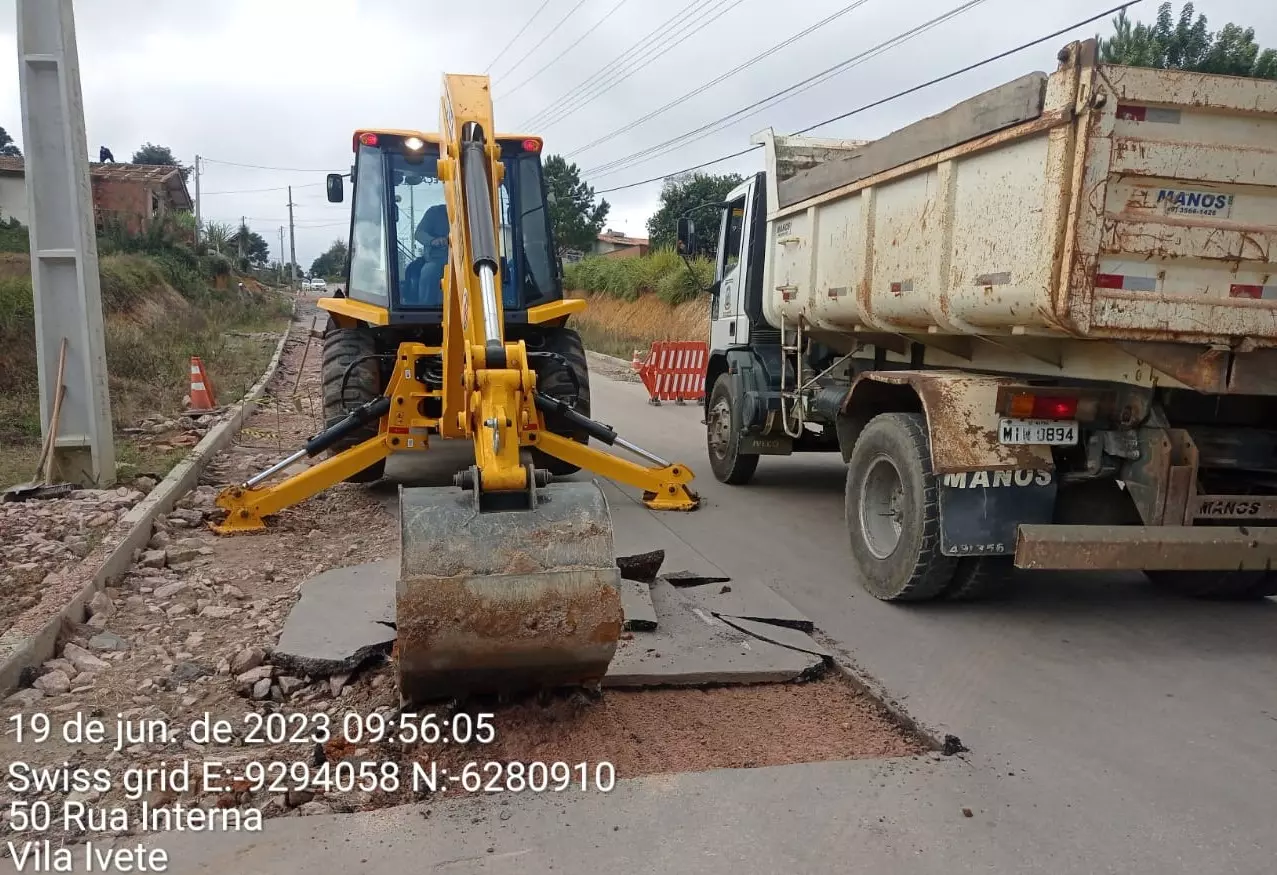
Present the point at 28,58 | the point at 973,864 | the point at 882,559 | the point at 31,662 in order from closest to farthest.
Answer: the point at 973,864, the point at 31,662, the point at 882,559, the point at 28,58

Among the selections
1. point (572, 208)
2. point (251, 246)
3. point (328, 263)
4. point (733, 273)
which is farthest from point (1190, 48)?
point (328, 263)

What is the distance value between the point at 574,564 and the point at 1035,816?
1721mm

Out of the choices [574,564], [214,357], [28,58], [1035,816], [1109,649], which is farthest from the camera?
[214,357]

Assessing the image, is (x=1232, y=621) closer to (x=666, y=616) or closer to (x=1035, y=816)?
(x=1035, y=816)

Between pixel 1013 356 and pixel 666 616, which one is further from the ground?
pixel 1013 356

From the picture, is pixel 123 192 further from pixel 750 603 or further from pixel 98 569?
pixel 750 603

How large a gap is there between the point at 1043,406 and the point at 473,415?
2.76 m

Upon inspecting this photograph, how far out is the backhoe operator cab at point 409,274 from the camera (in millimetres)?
7184

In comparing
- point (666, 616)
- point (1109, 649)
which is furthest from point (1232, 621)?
point (666, 616)

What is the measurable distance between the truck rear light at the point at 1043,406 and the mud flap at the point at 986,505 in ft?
1.02

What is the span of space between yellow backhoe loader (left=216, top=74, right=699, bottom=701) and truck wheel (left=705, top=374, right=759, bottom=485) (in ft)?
3.10

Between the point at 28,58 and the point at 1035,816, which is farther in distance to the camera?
the point at 28,58

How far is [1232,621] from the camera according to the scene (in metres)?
4.83

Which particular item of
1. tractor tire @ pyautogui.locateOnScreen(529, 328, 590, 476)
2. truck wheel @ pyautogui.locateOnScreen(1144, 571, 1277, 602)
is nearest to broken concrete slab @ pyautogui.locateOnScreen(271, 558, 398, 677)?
tractor tire @ pyautogui.locateOnScreen(529, 328, 590, 476)
